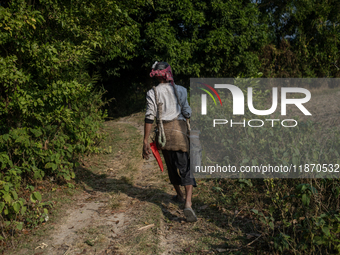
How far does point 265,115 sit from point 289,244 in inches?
147

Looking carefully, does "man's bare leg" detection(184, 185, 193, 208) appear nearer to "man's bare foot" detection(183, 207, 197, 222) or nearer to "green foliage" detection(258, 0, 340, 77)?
"man's bare foot" detection(183, 207, 197, 222)

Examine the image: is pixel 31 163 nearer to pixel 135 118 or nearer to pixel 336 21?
pixel 135 118

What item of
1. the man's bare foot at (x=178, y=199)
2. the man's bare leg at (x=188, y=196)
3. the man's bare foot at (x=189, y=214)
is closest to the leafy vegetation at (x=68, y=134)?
the man's bare leg at (x=188, y=196)

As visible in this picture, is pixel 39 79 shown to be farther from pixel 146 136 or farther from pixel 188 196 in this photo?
pixel 188 196

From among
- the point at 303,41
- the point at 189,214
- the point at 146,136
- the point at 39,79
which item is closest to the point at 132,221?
the point at 189,214

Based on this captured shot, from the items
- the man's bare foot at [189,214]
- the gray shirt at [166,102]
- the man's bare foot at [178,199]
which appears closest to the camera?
the man's bare foot at [189,214]

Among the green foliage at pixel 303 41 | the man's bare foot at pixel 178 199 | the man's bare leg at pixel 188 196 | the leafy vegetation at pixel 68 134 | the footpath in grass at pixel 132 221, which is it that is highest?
the green foliage at pixel 303 41

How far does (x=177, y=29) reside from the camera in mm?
14180

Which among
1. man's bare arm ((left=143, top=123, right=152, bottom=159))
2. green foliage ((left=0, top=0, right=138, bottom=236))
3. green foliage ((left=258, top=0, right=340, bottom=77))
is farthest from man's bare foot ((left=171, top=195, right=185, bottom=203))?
green foliage ((left=258, top=0, right=340, bottom=77))

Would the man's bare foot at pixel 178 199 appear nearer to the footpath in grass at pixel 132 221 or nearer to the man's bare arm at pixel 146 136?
the footpath in grass at pixel 132 221

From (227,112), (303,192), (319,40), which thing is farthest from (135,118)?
(319,40)

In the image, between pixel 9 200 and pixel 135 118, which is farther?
pixel 135 118

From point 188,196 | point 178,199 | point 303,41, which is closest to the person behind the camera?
point 188,196

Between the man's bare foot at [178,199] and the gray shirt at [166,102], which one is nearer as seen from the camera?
the gray shirt at [166,102]
